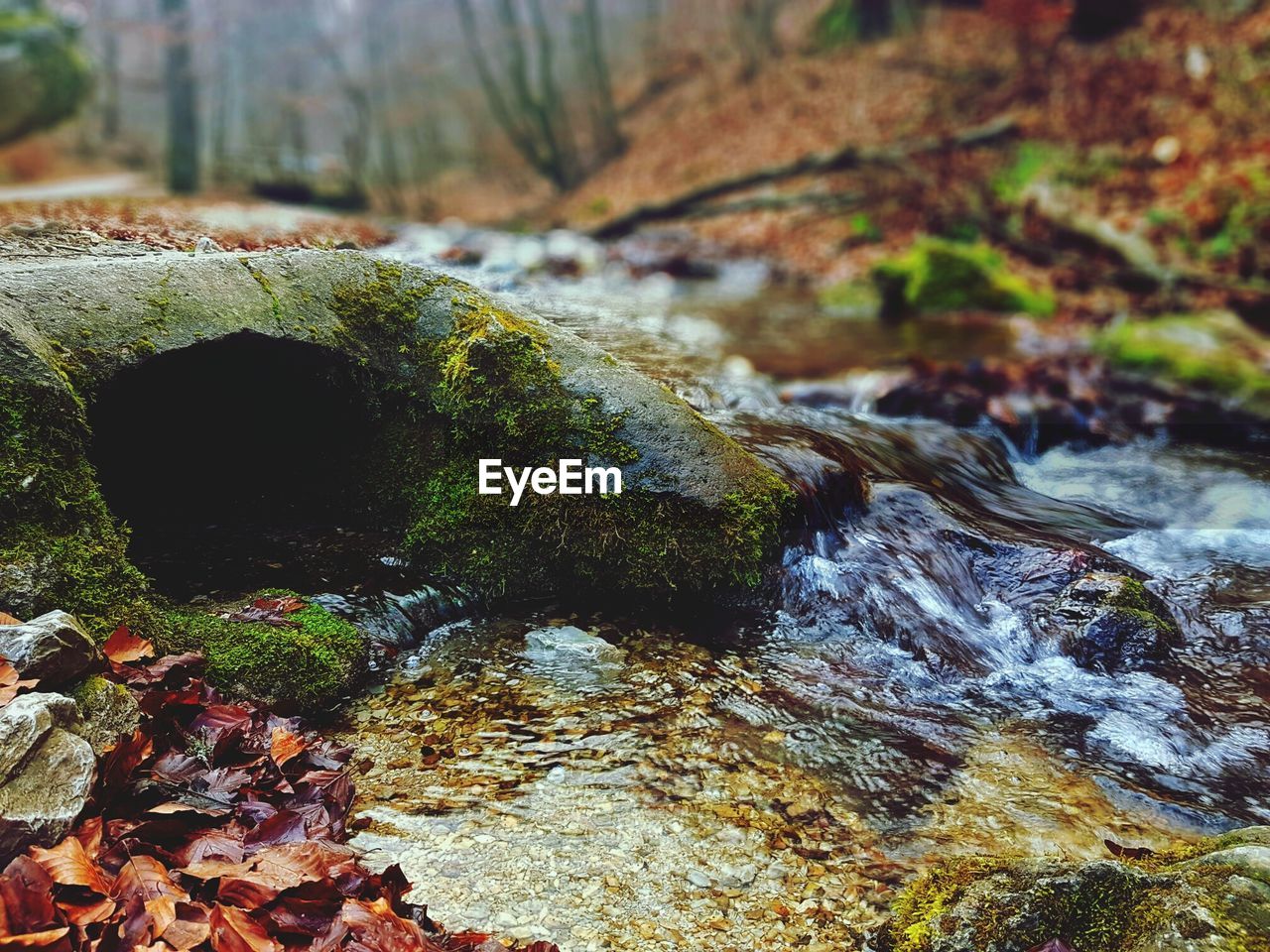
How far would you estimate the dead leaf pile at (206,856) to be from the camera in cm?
187

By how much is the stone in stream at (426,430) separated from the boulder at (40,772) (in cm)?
133

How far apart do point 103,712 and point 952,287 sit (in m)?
11.5

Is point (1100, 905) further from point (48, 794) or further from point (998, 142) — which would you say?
point (998, 142)

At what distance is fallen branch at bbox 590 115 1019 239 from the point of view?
15.9 m

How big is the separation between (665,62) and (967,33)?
11.5m

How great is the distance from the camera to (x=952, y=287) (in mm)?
11586

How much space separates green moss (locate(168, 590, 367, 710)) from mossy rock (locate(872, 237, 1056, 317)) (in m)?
10.2

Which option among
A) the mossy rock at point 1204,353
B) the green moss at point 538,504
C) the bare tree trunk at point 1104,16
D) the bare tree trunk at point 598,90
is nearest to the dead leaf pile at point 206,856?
the green moss at point 538,504

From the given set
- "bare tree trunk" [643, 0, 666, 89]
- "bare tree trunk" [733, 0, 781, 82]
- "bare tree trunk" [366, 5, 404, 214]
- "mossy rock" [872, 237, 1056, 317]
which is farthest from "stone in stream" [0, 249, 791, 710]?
"bare tree trunk" [643, 0, 666, 89]

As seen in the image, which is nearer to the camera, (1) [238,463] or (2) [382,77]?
(1) [238,463]

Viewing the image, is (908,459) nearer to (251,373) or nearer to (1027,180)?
(251,373)

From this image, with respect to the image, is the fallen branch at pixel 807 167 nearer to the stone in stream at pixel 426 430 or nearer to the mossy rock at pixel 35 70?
the mossy rock at pixel 35 70

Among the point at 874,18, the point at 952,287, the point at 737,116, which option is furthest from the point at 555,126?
the point at 952,287

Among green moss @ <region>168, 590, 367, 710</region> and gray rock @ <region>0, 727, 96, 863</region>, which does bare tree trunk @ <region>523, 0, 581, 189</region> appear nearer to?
green moss @ <region>168, 590, 367, 710</region>
